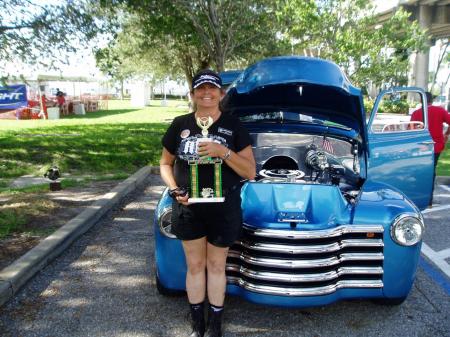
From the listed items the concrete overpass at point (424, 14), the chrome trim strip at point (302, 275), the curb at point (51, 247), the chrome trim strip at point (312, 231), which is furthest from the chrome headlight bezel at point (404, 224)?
the concrete overpass at point (424, 14)

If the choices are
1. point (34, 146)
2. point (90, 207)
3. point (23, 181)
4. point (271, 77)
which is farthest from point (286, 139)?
point (34, 146)

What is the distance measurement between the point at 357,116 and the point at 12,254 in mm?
3842

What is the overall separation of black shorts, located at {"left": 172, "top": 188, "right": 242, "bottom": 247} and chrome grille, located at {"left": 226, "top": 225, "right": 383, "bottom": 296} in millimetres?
267

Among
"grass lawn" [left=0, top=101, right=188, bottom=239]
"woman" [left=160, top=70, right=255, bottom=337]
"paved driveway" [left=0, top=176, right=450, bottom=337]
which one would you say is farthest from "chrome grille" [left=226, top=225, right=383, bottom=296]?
"grass lawn" [left=0, top=101, right=188, bottom=239]

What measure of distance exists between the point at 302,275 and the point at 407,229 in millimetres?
863

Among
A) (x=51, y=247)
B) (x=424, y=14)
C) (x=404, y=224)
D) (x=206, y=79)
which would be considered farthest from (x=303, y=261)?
(x=424, y=14)

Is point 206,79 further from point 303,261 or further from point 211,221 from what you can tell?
point 303,261

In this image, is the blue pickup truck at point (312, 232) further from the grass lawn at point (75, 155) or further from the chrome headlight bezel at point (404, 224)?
the grass lawn at point (75, 155)

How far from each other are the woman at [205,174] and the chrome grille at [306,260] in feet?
0.67

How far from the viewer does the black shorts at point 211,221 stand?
9.03 ft

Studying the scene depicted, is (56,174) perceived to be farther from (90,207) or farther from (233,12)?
(233,12)

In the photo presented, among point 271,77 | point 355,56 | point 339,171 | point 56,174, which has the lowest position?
point 56,174

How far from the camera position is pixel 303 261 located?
2.94m

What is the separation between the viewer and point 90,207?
20.3 feet
